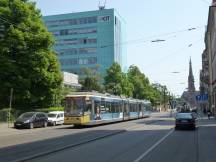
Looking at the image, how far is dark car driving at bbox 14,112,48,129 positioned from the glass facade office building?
8867 cm

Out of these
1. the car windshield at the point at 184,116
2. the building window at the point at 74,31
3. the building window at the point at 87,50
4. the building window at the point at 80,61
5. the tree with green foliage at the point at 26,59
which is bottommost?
the car windshield at the point at 184,116

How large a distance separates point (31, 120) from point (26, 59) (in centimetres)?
1202

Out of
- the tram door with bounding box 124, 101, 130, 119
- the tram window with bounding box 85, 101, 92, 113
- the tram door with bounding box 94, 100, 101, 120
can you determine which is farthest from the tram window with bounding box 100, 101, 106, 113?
the tram door with bounding box 124, 101, 130, 119

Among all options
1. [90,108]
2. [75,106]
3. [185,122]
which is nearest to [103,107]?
[90,108]

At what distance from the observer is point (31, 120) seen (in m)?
41.6

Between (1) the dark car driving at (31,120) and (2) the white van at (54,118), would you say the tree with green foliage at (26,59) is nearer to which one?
(2) the white van at (54,118)

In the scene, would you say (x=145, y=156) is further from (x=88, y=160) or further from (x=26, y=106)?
(x=26, y=106)

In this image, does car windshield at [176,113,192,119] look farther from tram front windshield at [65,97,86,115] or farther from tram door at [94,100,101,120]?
tram front windshield at [65,97,86,115]

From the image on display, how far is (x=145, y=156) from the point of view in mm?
16234

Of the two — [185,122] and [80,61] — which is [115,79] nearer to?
[80,61]

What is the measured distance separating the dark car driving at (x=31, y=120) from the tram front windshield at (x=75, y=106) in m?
4.28

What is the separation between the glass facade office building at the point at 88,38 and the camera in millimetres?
133500

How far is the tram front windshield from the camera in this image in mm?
38825

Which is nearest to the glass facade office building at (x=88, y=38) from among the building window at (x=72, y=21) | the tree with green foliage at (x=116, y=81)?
the building window at (x=72, y=21)
